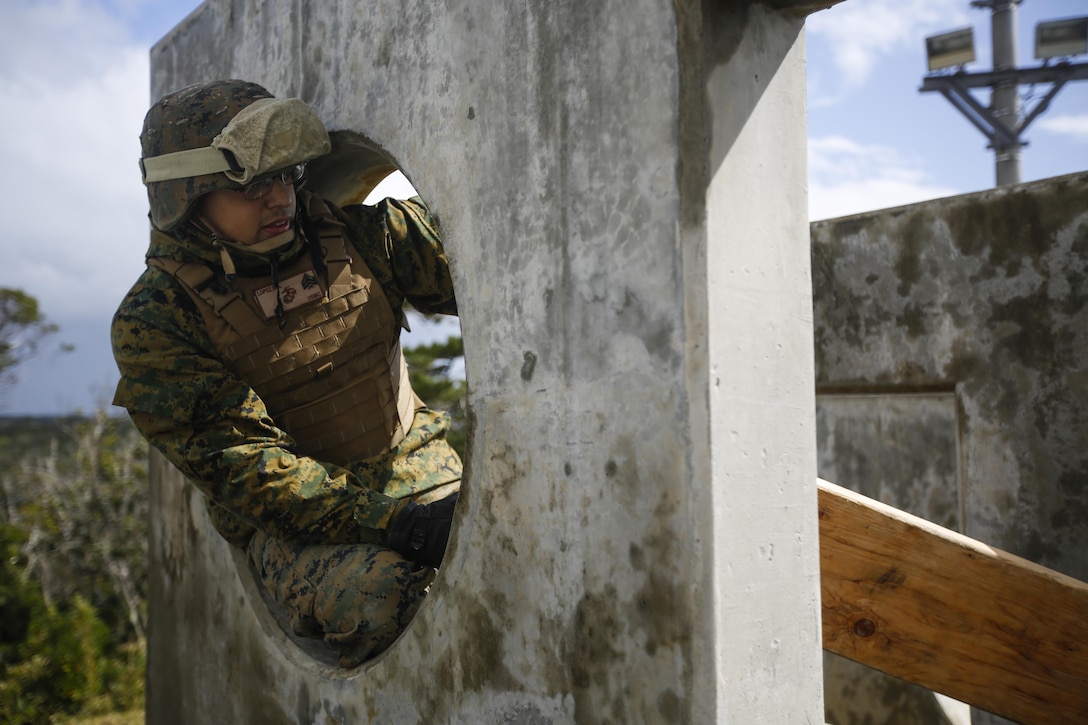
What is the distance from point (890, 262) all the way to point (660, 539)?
242 cm

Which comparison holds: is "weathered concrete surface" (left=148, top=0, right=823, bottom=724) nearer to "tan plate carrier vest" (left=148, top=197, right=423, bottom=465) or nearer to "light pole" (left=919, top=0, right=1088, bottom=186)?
"tan plate carrier vest" (left=148, top=197, right=423, bottom=465)

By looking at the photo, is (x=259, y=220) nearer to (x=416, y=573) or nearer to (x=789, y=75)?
(x=416, y=573)

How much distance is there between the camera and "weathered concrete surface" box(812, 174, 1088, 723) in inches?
122

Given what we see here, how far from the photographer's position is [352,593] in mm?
2398

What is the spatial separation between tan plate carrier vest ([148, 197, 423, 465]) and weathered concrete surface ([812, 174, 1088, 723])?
80.8 inches

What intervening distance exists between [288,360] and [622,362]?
1.21 metres

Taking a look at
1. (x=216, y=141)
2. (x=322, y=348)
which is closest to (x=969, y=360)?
(x=322, y=348)

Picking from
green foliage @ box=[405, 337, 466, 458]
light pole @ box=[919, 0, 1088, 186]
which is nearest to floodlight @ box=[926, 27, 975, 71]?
light pole @ box=[919, 0, 1088, 186]

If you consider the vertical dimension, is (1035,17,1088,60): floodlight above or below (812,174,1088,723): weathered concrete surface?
above

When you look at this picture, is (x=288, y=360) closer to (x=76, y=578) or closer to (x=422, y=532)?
(x=422, y=532)

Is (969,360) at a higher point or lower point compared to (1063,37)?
lower

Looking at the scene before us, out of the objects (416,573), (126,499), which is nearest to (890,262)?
(416,573)

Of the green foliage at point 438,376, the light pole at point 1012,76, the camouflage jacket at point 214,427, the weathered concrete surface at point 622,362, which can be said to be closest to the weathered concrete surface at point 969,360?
the weathered concrete surface at point 622,362

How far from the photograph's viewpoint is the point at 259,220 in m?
2.60
